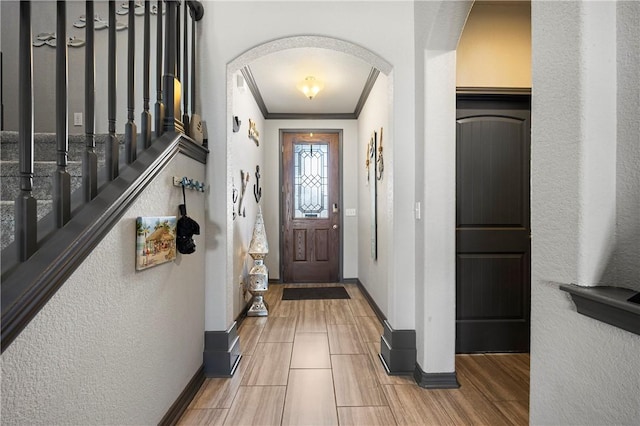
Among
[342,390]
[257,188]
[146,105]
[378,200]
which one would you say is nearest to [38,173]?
[146,105]

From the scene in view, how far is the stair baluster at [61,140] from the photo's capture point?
42.1 inches

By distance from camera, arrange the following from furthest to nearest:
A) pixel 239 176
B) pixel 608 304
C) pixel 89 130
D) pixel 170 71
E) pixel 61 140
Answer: pixel 239 176, pixel 170 71, pixel 89 130, pixel 61 140, pixel 608 304

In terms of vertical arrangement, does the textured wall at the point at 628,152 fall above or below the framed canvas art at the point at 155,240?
above

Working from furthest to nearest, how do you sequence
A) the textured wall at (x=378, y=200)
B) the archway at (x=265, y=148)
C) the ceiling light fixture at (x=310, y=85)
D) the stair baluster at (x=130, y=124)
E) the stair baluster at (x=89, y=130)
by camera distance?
the ceiling light fixture at (x=310, y=85), the textured wall at (x=378, y=200), the archway at (x=265, y=148), the stair baluster at (x=130, y=124), the stair baluster at (x=89, y=130)

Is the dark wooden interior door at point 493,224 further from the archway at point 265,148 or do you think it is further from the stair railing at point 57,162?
the stair railing at point 57,162

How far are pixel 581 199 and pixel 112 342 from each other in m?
1.60

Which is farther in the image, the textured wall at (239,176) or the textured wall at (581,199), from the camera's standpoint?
the textured wall at (239,176)

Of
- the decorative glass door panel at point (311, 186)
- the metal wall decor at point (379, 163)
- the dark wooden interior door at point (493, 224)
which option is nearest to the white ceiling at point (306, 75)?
the decorative glass door panel at point (311, 186)

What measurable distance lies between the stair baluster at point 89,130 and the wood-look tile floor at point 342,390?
54.4 inches

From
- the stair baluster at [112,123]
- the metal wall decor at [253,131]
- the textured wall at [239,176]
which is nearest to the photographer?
the stair baluster at [112,123]

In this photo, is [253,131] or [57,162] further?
[253,131]

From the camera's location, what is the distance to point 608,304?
2.73 ft

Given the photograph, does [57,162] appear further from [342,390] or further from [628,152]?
A: [342,390]

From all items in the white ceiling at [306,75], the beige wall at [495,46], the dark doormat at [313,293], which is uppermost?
the white ceiling at [306,75]
